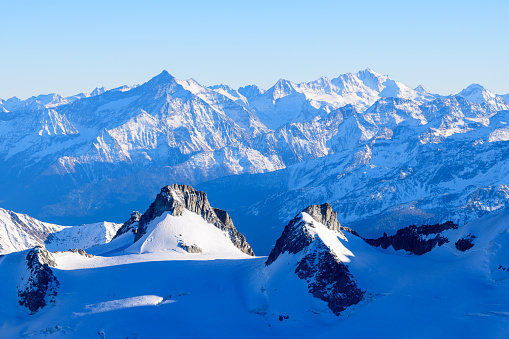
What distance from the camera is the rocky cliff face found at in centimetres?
17262

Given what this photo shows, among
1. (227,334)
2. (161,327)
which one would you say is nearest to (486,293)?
(227,334)

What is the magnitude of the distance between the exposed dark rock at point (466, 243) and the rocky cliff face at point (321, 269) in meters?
32.8

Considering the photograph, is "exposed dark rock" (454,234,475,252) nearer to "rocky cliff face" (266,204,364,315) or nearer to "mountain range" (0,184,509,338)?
"mountain range" (0,184,509,338)

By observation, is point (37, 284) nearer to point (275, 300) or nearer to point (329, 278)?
point (275, 300)

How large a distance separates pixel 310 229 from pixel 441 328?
49.6 metres

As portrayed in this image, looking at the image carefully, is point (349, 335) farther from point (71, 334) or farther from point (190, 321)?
point (71, 334)

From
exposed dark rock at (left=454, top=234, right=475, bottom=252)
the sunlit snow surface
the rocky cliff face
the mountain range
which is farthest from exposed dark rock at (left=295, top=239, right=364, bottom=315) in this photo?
exposed dark rock at (left=454, top=234, right=475, bottom=252)

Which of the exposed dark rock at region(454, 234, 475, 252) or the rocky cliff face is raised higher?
the rocky cliff face

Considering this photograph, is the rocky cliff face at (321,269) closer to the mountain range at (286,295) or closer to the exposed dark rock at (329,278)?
Answer: the exposed dark rock at (329,278)

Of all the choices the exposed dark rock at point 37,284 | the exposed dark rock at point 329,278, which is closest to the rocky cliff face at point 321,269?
the exposed dark rock at point 329,278

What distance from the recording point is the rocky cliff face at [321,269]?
17262 centimetres

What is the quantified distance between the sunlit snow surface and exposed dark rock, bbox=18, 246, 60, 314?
1941mm

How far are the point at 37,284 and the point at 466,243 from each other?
104 m

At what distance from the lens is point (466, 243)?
19750 cm
